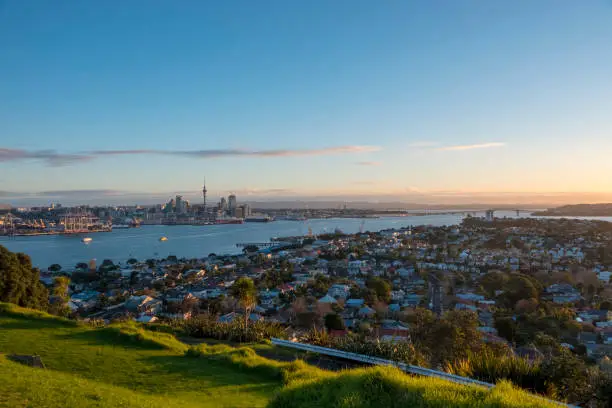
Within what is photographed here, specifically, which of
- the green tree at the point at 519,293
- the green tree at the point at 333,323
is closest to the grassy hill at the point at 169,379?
the green tree at the point at 333,323

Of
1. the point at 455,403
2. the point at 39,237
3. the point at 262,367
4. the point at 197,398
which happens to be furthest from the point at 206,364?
the point at 39,237

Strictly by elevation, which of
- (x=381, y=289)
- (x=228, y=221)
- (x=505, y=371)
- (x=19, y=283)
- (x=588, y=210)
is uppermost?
(x=505, y=371)

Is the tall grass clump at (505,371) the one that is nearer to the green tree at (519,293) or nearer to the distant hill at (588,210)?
the green tree at (519,293)

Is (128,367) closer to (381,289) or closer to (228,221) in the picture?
(381,289)

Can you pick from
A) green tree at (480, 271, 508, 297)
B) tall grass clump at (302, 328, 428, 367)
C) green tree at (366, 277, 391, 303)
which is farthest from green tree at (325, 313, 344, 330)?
green tree at (480, 271, 508, 297)

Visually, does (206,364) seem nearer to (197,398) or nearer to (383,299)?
(197,398)

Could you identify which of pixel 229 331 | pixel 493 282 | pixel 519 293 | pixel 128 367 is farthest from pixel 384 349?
pixel 493 282
